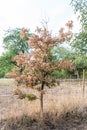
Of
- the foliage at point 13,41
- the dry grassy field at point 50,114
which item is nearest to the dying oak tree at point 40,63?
the dry grassy field at point 50,114

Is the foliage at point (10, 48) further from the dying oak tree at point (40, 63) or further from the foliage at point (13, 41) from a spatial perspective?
the dying oak tree at point (40, 63)

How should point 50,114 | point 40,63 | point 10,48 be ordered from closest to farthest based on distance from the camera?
point 40,63 < point 50,114 < point 10,48

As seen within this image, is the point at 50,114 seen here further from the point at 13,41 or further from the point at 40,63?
the point at 13,41

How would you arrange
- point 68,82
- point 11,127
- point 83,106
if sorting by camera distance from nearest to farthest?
point 11,127 → point 83,106 → point 68,82

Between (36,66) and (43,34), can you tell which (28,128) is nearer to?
(36,66)

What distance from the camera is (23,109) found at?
10.4 metres

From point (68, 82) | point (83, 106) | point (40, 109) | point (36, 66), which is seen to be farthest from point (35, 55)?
point (68, 82)

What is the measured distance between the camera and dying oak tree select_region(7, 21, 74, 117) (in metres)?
9.80

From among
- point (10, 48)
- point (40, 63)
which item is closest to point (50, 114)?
point (40, 63)

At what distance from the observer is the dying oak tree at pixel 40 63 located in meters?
9.80

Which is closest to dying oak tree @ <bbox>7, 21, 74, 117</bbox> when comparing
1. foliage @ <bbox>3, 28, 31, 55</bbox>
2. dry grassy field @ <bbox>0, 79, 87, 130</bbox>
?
dry grassy field @ <bbox>0, 79, 87, 130</bbox>

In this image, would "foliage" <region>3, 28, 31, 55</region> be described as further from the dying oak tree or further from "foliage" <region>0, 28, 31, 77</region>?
the dying oak tree

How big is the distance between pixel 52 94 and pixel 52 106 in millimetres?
1682

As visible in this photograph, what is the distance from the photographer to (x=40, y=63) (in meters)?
9.79
